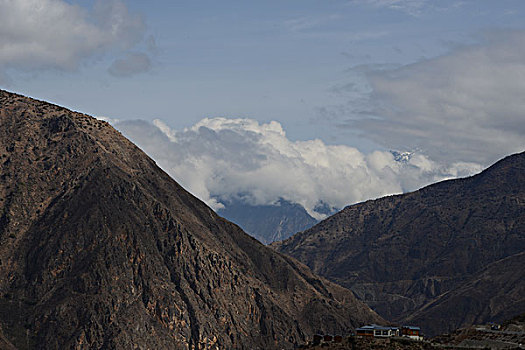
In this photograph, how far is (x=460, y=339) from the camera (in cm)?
19525

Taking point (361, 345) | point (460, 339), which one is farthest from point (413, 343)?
point (460, 339)

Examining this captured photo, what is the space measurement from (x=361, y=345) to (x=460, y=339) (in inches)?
1314

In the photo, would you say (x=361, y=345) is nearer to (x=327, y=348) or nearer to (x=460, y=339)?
(x=327, y=348)

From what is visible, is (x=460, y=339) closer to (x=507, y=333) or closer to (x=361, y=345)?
(x=507, y=333)

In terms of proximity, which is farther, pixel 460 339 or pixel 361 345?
pixel 460 339

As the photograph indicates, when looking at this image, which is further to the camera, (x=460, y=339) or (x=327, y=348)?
(x=460, y=339)

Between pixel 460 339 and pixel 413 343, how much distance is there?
79.4ft

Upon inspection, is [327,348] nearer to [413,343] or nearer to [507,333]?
[413,343]

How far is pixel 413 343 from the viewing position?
17575cm

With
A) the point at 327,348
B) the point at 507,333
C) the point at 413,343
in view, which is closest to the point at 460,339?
the point at 507,333

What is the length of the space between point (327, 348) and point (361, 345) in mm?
6959

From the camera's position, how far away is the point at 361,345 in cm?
17325

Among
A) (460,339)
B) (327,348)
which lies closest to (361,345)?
(327,348)

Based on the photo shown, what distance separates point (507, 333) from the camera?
643ft
